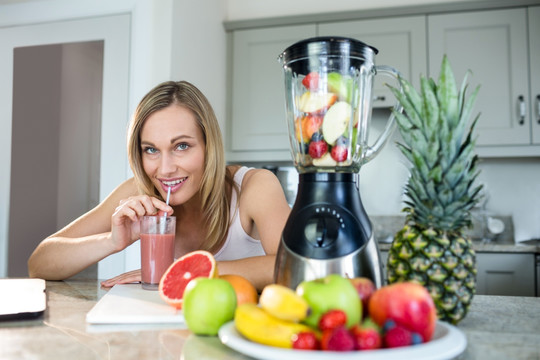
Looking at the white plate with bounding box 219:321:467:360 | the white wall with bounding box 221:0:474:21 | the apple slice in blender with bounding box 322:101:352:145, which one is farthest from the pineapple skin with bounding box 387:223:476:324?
the white wall with bounding box 221:0:474:21

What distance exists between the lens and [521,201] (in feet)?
→ 9.83

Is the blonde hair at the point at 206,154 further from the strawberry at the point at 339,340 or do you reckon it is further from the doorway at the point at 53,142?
the doorway at the point at 53,142

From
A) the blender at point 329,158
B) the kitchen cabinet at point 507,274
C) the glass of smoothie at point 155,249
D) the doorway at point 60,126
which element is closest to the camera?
the blender at point 329,158

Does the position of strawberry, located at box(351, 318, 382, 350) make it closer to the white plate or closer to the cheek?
the white plate

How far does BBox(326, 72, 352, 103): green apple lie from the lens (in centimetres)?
82

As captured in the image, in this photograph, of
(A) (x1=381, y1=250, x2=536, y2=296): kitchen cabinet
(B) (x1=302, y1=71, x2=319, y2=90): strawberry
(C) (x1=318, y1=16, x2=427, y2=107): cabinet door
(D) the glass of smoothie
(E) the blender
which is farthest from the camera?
(C) (x1=318, y1=16, x2=427, y2=107): cabinet door

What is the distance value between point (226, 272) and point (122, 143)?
5.55ft

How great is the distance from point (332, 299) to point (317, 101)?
0.38 m

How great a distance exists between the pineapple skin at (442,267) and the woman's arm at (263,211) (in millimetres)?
478

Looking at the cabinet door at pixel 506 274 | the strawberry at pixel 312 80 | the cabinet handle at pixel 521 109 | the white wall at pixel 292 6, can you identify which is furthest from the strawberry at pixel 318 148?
the white wall at pixel 292 6

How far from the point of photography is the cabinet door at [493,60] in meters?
2.71

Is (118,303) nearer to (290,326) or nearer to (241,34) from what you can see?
(290,326)

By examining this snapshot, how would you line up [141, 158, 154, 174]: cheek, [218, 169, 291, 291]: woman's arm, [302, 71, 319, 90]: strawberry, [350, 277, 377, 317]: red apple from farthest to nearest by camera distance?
[141, 158, 154, 174]: cheek → [218, 169, 291, 291]: woman's arm → [302, 71, 319, 90]: strawberry → [350, 277, 377, 317]: red apple

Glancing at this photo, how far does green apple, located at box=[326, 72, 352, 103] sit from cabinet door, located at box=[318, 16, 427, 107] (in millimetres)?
2088
